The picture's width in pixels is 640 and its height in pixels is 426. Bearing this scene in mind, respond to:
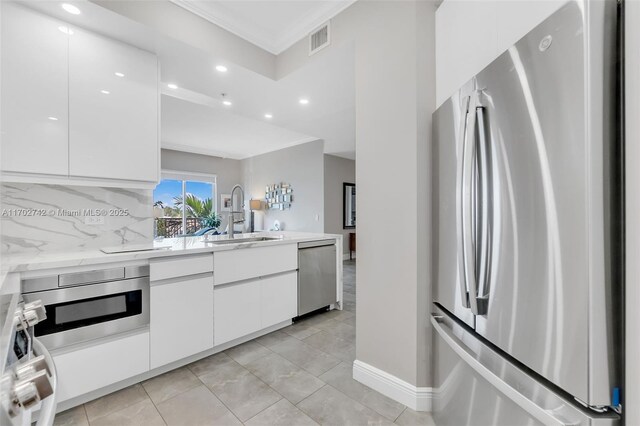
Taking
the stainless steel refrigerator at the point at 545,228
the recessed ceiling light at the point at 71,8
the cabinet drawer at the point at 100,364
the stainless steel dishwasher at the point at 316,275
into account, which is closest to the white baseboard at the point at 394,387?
the stainless steel refrigerator at the point at 545,228

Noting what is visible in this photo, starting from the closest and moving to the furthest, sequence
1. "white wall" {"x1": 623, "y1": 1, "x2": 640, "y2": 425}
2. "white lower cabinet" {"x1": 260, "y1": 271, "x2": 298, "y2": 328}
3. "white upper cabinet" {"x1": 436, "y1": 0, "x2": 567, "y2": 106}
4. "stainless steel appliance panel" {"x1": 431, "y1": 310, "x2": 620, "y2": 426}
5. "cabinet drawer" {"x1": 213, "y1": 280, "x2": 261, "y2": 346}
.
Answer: "white wall" {"x1": 623, "y1": 1, "x2": 640, "y2": 425} → "stainless steel appliance panel" {"x1": 431, "y1": 310, "x2": 620, "y2": 426} → "white upper cabinet" {"x1": 436, "y1": 0, "x2": 567, "y2": 106} → "cabinet drawer" {"x1": 213, "y1": 280, "x2": 261, "y2": 346} → "white lower cabinet" {"x1": 260, "y1": 271, "x2": 298, "y2": 328}

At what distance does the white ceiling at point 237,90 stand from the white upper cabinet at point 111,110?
0.15 meters

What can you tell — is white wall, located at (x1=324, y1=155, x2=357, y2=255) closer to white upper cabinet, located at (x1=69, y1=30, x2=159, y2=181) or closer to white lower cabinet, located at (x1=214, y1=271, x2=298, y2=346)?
white lower cabinet, located at (x1=214, y1=271, x2=298, y2=346)

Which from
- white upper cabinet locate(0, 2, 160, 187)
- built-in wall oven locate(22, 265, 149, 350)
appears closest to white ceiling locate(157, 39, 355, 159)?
white upper cabinet locate(0, 2, 160, 187)

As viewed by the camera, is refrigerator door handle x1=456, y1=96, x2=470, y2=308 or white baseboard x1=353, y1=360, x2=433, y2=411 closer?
refrigerator door handle x1=456, y1=96, x2=470, y2=308

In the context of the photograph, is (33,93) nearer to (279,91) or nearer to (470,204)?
(279,91)

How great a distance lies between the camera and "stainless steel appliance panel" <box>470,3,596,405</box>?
2.33 ft

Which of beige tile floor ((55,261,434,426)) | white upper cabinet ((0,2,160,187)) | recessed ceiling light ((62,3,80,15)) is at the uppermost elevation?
recessed ceiling light ((62,3,80,15))

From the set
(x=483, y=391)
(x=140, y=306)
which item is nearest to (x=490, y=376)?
(x=483, y=391)

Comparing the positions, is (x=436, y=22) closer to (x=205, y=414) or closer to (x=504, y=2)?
(x=504, y=2)

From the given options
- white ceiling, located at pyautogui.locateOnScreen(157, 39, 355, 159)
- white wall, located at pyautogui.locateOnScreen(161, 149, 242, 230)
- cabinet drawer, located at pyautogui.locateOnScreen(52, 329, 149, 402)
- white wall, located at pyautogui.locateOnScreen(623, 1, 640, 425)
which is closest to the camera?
white wall, located at pyautogui.locateOnScreen(623, 1, 640, 425)

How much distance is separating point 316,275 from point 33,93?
2.73m

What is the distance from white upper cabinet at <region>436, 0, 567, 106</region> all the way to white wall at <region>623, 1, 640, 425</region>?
253mm

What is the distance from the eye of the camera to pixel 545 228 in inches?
31.5
